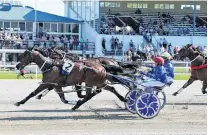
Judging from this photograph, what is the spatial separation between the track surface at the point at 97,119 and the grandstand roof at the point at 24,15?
29.4m

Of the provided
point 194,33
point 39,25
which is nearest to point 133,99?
point 194,33

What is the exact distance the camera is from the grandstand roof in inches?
1714

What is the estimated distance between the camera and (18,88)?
59.9ft

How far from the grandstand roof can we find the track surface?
96.6 ft

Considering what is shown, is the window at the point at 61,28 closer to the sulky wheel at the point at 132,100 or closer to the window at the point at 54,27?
the window at the point at 54,27

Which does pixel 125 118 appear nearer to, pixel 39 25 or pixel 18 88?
pixel 18 88

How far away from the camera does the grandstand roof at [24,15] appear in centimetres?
4353

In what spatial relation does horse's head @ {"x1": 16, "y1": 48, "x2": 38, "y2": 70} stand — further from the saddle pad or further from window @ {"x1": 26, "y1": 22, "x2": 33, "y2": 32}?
window @ {"x1": 26, "y1": 22, "x2": 33, "y2": 32}

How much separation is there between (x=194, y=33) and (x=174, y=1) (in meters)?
6.62

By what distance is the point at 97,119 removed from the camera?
10.6 m

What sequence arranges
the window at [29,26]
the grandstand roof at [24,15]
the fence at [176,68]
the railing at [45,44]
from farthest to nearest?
the grandstand roof at [24,15], the window at [29,26], the railing at [45,44], the fence at [176,68]

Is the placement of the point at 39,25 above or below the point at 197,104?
above

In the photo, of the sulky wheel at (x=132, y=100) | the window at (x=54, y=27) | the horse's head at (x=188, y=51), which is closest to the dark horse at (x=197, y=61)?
the horse's head at (x=188, y=51)

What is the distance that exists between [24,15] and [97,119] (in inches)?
1353
